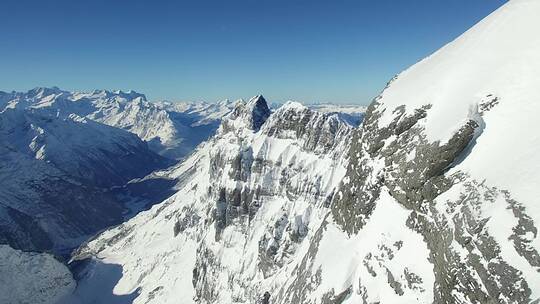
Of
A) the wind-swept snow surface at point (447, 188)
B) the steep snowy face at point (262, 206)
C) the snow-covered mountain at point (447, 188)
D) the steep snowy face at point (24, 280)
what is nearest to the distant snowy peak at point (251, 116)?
the steep snowy face at point (262, 206)

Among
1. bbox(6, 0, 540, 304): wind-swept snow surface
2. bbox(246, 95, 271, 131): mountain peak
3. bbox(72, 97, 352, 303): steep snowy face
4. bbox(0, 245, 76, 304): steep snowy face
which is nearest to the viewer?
bbox(6, 0, 540, 304): wind-swept snow surface

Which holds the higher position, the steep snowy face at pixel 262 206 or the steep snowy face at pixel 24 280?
the steep snowy face at pixel 262 206

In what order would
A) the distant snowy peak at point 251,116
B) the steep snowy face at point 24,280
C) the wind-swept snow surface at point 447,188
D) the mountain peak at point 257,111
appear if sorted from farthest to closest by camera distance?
the distant snowy peak at point 251,116 < the mountain peak at point 257,111 < the steep snowy face at point 24,280 < the wind-swept snow surface at point 447,188

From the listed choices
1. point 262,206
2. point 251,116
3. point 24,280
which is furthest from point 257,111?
point 24,280

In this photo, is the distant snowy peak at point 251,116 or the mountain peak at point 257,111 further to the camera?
the distant snowy peak at point 251,116

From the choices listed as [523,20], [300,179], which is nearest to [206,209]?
[300,179]

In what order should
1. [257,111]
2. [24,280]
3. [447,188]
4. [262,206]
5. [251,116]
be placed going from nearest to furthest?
1. [447,188]
2. [262,206]
3. [251,116]
4. [257,111]
5. [24,280]

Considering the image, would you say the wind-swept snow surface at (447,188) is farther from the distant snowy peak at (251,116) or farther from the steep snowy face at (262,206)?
the distant snowy peak at (251,116)

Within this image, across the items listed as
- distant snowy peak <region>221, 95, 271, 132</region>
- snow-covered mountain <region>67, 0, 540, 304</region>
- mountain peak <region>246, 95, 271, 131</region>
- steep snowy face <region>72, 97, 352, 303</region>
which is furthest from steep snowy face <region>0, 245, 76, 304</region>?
snow-covered mountain <region>67, 0, 540, 304</region>

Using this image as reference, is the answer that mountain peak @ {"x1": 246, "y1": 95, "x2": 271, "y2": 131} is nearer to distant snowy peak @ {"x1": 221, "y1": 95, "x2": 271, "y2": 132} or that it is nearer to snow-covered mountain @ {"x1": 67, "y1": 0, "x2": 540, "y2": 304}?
distant snowy peak @ {"x1": 221, "y1": 95, "x2": 271, "y2": 132}

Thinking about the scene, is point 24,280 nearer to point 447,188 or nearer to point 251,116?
point 251,116

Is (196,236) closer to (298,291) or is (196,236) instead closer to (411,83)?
(298,291)

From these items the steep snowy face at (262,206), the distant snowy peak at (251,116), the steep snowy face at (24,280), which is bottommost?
the steep snowy face at (24,280)
